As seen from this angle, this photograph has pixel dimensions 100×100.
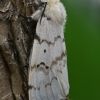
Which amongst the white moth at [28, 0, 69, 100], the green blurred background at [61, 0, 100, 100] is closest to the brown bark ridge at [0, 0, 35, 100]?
the white moth at [28, 0, 69, 100]

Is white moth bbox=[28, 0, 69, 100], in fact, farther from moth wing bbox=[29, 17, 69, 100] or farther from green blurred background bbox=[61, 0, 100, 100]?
green blurred background bbox=[61, 0, 100, 100]

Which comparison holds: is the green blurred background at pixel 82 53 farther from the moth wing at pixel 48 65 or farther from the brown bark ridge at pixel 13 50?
the brown bark ridge at pixel 13 50

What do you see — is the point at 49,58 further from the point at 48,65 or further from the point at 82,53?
the point at 82,53

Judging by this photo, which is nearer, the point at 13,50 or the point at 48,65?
the point at 13,50

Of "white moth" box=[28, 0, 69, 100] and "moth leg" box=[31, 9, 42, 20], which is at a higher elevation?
"moth leg" box=[31, 9, 42, 20]

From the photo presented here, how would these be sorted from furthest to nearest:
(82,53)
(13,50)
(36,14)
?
1. (82,53)
2. (36,14)
3. (13,50)


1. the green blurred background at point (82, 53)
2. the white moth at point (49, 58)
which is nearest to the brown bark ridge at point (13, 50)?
the white moth at point (49, 58)

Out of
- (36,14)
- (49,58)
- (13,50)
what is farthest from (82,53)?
(13,50)
